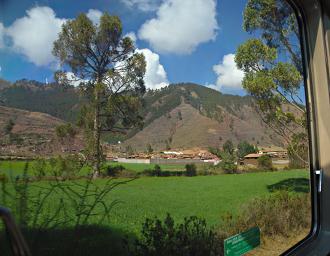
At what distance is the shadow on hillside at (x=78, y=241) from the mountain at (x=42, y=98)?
369mm

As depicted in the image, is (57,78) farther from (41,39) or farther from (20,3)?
(20,3)

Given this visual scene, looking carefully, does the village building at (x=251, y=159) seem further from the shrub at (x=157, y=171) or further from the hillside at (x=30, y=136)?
the hillside at (x=30, y=136)

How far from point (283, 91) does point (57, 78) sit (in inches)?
94.8

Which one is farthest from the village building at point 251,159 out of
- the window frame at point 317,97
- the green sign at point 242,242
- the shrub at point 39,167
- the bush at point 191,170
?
the shrub at point 39,167

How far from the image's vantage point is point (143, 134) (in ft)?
5.41

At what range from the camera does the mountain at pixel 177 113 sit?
1.25 meters

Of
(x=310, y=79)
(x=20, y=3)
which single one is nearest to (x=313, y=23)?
(x=310, y=79)

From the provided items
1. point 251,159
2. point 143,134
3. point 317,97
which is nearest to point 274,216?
point 251,159

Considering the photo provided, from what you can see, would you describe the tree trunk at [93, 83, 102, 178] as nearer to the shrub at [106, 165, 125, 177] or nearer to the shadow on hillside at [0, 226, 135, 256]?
the shrub at [106, 165, 125, 177]

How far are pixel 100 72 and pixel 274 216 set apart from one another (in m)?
1.77

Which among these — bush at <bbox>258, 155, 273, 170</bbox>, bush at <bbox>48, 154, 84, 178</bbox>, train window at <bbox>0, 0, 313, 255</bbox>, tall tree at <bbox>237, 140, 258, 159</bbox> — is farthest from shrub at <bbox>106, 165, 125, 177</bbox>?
bush at <bbox>258, 155, 273, 170</bbox>

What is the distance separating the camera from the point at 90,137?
4.50ft

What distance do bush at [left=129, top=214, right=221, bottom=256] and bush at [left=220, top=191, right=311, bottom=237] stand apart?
13 cm

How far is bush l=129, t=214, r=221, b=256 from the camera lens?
1617 mm
